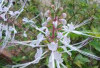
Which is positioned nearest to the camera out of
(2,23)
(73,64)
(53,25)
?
(53,25)

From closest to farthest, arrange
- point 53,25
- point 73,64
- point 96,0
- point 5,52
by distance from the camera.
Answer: point 53,25, point 73,64, point 5,52, point 96,0

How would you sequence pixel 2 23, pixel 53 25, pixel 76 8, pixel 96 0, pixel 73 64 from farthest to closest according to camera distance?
pixel 96 0
pixel 76 8
pixel 73 64
pixel 2 23
pixel 53 25

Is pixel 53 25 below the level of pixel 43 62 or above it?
above

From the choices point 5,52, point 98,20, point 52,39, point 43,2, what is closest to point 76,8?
point 98,20

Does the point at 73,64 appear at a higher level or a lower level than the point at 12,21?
lower

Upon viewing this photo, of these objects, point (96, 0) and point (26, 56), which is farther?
point (96, 0)

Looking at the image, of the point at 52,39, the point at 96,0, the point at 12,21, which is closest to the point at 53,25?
the point at 52,39

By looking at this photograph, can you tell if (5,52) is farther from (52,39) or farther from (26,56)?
(52,39)

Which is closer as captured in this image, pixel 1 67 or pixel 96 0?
pixel 1 67

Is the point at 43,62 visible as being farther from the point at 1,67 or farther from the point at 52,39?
the point at 52,39
